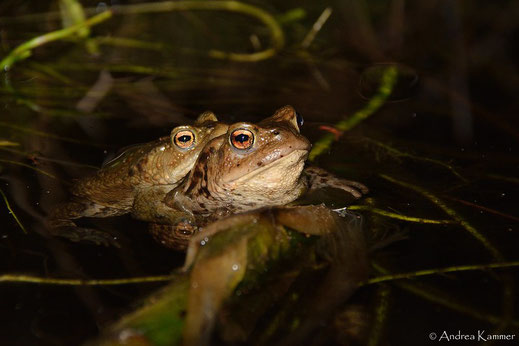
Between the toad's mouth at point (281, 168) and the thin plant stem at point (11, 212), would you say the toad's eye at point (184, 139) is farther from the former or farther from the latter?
the thin plant stem at point (11, 212)

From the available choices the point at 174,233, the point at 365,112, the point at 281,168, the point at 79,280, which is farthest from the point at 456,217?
the point at 79,280

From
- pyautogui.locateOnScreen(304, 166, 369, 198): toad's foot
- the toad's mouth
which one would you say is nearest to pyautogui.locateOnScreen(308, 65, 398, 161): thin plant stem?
pyautogui.locateOnScreen(304, 166, 369, 198): toad's foot

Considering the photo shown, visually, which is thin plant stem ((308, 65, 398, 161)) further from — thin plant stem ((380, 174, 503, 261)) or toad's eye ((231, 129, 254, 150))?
toad's eye ((231, 129, 254, 150))

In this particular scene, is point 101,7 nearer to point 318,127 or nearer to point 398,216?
point 318,127

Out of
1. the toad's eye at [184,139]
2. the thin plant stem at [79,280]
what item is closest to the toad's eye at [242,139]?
the toad's eye at [184,139]

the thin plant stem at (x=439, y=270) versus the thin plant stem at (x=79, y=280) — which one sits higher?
the thin plant stem at (x=79, y=280)

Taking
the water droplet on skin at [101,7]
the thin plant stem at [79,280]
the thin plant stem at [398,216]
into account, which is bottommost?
the thin plant stem at [398,216]

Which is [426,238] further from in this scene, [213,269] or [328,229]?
[213,269]
